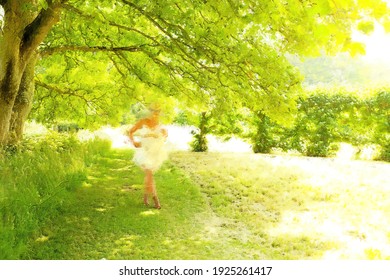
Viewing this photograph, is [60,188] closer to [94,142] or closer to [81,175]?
[81,175]

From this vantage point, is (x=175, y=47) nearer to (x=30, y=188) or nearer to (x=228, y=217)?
(x=228, y=217)

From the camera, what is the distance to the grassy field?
211 inches

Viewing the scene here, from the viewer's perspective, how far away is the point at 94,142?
42.8 ft

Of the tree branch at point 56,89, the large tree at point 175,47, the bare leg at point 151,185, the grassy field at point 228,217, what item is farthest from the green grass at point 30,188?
the tree branch at point 56,89

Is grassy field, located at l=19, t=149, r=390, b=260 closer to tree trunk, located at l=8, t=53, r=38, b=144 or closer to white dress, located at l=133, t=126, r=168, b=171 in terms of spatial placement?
white dress, located at l=133, t=126, r=168, b=171

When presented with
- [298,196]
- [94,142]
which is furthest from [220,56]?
[94,142]

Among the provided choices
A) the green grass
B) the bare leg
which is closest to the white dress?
the bare leg

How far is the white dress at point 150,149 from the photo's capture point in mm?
7023

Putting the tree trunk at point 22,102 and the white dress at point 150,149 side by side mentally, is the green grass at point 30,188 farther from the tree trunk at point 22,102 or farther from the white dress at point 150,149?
the white dress at point 150,149

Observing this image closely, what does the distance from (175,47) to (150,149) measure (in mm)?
1991

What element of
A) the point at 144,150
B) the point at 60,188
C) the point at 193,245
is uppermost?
the point at 144,150

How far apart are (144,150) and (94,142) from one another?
21.1 feet

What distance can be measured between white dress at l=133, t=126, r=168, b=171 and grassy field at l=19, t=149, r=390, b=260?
85 centimetres

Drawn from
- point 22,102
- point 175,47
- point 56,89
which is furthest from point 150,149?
point 56,89
